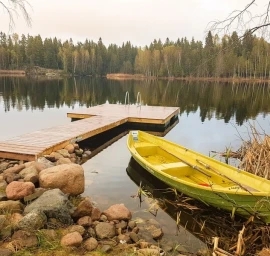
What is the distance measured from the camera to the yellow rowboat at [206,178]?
16.0 feet

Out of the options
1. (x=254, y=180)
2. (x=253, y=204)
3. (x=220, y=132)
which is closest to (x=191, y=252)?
(x=253, y=204)

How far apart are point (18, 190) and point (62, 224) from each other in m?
1.22

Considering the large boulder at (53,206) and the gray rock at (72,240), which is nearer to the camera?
the gray rock at (72,240)

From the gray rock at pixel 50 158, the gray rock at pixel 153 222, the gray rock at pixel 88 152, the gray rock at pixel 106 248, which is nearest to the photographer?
the gray rock at pixel 106 248

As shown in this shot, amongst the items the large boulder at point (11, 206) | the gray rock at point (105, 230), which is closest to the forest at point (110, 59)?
the gray rock at point (105, 230)

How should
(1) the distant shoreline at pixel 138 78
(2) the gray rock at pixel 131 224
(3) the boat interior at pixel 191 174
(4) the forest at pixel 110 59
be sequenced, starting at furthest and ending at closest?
1. (4) the forest at pixel 110 59
2. (1) the distant shoreline at pixel 138 78
3. (3) the boat interior at pixel 191 174
4. (2) the gray rock at pixel 131 224

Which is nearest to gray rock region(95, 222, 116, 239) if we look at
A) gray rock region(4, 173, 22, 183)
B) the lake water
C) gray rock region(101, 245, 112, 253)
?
gray rock region(101, 245, 112, 253)

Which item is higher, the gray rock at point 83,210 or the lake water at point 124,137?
the gray rock at point 83,210

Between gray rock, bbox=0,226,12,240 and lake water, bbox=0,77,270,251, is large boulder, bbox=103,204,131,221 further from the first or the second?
gray rock, bbox=0,226,12,240

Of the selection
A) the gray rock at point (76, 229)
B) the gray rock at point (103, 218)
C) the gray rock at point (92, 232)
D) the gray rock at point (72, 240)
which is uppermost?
the gray rock at point (72, 240)

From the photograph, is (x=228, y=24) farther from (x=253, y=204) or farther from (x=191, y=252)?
(x=191, y=252)

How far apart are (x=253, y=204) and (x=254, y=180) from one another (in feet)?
3.55

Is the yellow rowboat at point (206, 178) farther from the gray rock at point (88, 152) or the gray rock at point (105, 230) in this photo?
the gray rock at point (105, 230)

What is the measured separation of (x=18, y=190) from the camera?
516 cm
